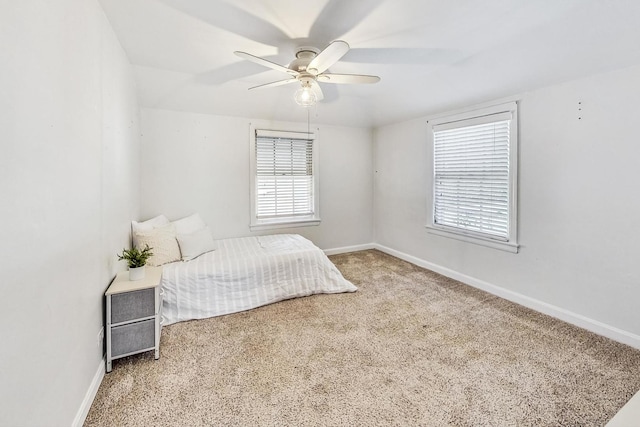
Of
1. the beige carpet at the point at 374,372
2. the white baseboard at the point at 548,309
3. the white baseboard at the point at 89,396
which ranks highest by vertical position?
the white baseboard at the point at 548,309

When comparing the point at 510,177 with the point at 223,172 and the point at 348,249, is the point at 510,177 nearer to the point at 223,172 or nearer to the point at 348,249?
the point at 348,249

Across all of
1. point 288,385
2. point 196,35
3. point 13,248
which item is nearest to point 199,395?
point 288,385

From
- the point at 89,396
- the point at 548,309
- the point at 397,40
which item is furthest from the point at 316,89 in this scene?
the point at 548,309

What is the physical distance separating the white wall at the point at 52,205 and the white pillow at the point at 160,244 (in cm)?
79

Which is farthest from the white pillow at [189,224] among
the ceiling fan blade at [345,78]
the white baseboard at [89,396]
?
the ceiling fan blade at [345,78]

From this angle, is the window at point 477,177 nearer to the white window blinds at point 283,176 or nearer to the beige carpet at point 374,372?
the beige carpet at point 374,372

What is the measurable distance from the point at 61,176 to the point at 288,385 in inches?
67.6

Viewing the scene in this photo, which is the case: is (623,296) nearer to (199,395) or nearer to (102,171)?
(199,395)

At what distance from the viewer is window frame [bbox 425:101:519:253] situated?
2982 millimetres

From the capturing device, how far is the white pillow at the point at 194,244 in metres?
3.11

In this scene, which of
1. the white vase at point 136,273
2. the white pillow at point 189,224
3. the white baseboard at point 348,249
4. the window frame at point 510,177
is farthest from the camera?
the white baseboard at point 348,249

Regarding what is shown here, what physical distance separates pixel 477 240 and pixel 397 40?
7.99 feet

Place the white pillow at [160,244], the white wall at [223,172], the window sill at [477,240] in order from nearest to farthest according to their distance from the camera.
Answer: the white pillow at [160,244] < the window sill at [477,240] < the white wall at [223,172]

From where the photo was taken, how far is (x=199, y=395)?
178 centimetres
